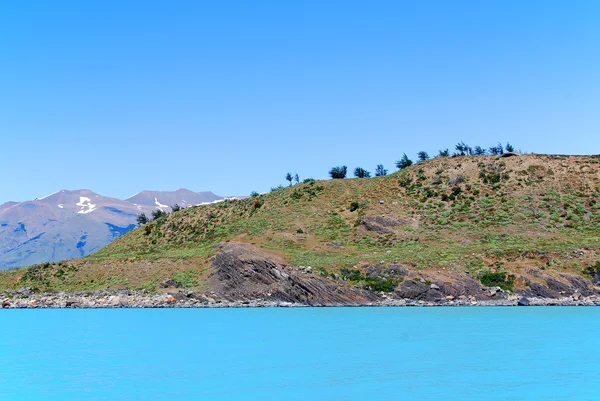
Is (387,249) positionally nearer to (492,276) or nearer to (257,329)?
(492,276)

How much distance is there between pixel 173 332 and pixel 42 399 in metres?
17.1

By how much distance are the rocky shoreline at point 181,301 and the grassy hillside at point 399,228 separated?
2.35m

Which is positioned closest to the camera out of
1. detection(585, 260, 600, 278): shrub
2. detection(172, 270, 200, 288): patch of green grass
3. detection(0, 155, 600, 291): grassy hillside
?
detection(585, 260, 600, 278): shrub

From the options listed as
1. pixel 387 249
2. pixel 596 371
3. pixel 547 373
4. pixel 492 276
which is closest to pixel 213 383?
pixel 547 373

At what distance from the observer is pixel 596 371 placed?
23312 mm

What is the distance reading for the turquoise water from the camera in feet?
66.9

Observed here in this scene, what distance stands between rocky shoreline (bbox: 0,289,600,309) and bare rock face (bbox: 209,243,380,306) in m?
0.51

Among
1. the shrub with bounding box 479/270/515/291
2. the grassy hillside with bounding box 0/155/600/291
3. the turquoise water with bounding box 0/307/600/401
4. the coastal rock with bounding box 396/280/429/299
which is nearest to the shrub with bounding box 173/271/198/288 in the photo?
the grassy hillside with bounding box 0/155/600/291

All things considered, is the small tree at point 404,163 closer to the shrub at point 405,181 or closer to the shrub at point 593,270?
the shrub at point 405,181

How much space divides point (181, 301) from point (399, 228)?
28662 mm

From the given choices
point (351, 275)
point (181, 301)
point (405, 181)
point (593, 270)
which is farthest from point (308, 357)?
point (405, 181)

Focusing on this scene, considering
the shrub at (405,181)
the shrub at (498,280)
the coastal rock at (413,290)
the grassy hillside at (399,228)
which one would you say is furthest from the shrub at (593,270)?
the shrub at (405,181)

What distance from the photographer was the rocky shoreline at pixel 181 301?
51.3 meters

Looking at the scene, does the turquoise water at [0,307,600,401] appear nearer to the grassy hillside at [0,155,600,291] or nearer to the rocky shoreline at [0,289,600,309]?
the rocky shoreline at [0,289,600,309]
